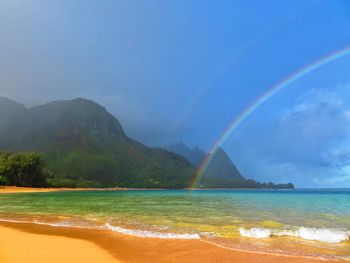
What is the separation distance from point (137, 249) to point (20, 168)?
346 ft

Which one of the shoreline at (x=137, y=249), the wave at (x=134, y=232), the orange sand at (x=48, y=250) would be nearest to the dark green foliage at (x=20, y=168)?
the wave at (x=134, y=232)

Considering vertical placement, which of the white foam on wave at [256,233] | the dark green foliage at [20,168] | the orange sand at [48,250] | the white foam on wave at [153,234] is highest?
the dark green foliage at [20,168]

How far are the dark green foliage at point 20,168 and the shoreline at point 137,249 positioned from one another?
322 feet

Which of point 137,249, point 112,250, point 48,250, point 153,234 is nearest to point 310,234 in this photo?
point 153,234

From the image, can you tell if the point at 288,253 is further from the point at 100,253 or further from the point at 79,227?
the point at 79,227

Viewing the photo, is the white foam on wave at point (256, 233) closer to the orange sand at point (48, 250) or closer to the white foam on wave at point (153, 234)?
the white foam on wave at point (153, 234)

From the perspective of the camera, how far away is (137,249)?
32.5 ft

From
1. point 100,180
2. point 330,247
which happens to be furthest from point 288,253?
point 100,180

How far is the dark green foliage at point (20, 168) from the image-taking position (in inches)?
3898

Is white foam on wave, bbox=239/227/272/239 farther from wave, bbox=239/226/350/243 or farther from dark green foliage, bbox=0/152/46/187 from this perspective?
dark green foliage, bbox=0/152/46/187

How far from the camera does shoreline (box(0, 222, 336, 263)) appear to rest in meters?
8.58

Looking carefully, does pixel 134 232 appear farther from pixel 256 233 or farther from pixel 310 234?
pixel 310 234

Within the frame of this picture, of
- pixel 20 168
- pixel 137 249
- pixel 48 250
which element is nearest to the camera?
pixel 48 250

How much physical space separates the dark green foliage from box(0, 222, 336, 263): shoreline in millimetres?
98298
